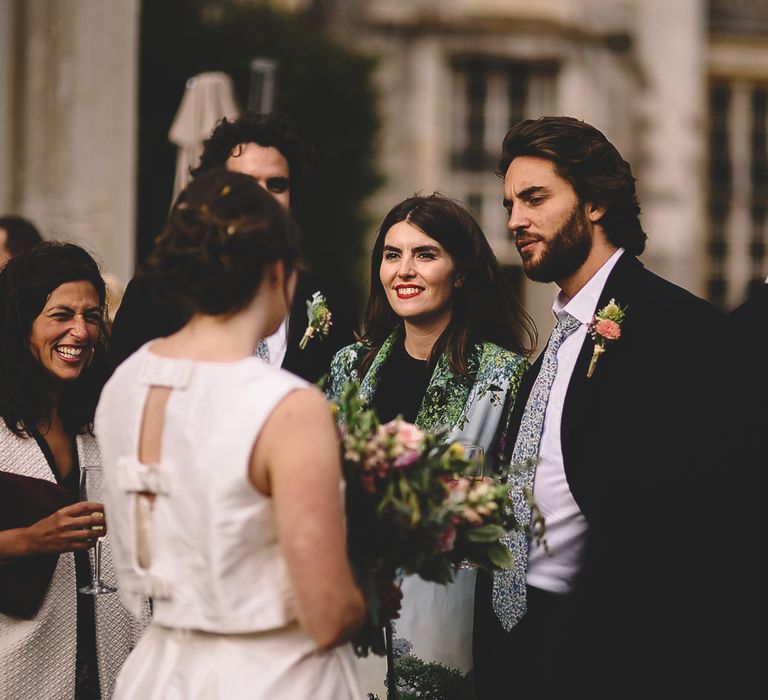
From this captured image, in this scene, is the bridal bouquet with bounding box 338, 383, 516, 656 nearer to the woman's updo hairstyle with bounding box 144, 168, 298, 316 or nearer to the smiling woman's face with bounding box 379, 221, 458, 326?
the woman's updo hairstyle with bounding box 144, 168, 298, 316

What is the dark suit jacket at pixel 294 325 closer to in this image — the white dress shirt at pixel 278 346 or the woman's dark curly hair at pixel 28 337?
the white dress shirt at pixel 278 346

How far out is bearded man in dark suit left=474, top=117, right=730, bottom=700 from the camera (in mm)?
3002

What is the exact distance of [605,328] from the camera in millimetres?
3449

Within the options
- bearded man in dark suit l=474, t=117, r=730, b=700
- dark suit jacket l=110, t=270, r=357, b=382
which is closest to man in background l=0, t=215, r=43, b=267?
dark suit jacket l=110, t=270, r=357, b=382

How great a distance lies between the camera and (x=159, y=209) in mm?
16797

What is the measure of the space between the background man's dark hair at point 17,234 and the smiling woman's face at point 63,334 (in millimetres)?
2547

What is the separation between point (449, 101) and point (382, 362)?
17971 mm

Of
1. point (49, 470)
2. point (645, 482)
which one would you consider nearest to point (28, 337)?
point (49, 470)

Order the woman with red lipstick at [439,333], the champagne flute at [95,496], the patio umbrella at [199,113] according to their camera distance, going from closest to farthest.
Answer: the champagne flute at [95,496] < the woman with red lipstick at [439,333] < the patio umbrella at [199,113]

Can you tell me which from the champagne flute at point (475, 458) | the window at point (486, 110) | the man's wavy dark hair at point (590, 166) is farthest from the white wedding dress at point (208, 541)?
the window at point (486, 110)

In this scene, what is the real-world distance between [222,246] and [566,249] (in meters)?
1.57

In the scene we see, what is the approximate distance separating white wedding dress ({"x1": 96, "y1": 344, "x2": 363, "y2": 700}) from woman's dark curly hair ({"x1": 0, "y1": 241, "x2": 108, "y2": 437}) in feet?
3.77

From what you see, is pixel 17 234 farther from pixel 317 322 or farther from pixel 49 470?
pixel 49 470

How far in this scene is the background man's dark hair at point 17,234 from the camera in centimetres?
605
